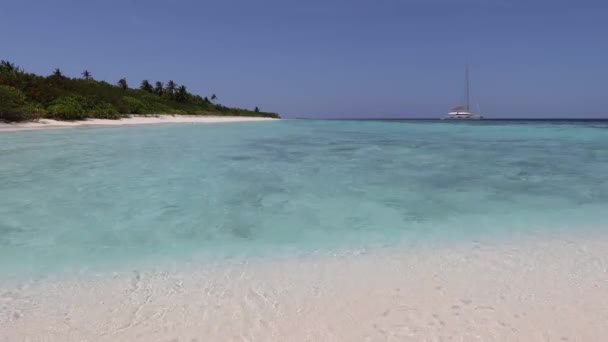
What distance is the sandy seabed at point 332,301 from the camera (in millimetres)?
2168

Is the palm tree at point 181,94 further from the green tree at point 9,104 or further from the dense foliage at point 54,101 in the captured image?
the green tree at point 9,104

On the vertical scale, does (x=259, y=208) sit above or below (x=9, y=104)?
below

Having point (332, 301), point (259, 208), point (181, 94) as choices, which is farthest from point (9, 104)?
point (181, 94)

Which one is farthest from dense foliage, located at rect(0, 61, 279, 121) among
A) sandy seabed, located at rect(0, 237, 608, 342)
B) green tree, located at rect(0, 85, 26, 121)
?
sandy seabed, located at rect(0, 237, 608, 342)

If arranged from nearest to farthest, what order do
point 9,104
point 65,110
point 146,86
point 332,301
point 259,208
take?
point 332,301 → point 259,208 → point 9,104 → point 65,110 → point 146,86

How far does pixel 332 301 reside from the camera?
8.37 feet

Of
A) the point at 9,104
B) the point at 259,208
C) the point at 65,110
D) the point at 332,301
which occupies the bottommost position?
the point at 332,301

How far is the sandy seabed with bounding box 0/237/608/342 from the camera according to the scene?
7.11ft

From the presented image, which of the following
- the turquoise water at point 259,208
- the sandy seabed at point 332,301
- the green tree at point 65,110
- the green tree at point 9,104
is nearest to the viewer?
the sandy seabed at point 332,301

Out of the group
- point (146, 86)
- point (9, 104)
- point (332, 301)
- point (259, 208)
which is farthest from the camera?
point (146, 86)

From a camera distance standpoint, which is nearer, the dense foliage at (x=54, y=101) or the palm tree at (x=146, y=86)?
the dense foliage at (x=54, y=101)

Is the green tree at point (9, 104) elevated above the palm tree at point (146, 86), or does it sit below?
below

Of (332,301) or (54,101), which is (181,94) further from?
(332,301)

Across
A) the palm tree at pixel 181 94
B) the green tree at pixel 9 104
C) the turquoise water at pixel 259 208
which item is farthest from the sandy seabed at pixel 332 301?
the palm tree at pixel 181 94
